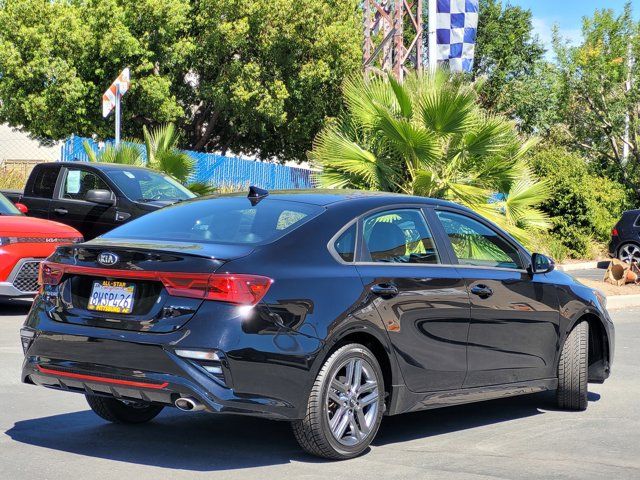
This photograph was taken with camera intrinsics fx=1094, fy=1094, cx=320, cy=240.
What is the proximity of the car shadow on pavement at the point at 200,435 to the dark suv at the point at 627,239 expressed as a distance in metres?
17.3

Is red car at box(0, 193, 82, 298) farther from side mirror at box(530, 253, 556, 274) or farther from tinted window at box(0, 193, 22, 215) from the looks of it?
side mirror at box(530, 253, 556, 274)

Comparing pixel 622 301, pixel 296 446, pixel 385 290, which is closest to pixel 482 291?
pixel 385 290

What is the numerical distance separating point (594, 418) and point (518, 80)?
139ft

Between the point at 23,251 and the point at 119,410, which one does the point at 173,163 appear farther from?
the point at 119,410

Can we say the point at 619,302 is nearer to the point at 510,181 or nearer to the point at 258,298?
the point at 510,181

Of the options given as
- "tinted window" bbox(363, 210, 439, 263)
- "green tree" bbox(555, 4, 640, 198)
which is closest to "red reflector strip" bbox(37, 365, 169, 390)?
"tinted window" bbox(363, 210, 439, 263)

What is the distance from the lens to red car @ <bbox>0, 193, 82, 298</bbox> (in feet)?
41.0

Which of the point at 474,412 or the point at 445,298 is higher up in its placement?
the point at 445,298

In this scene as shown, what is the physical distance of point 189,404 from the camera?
5.65 meters

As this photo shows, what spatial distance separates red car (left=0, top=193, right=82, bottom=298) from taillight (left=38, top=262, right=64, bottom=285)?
20.9ft

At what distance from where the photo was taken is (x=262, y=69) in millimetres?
41062

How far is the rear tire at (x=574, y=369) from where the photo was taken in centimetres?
796

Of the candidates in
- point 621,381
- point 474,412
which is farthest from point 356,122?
point 474,412

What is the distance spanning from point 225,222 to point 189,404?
51.3 inches
